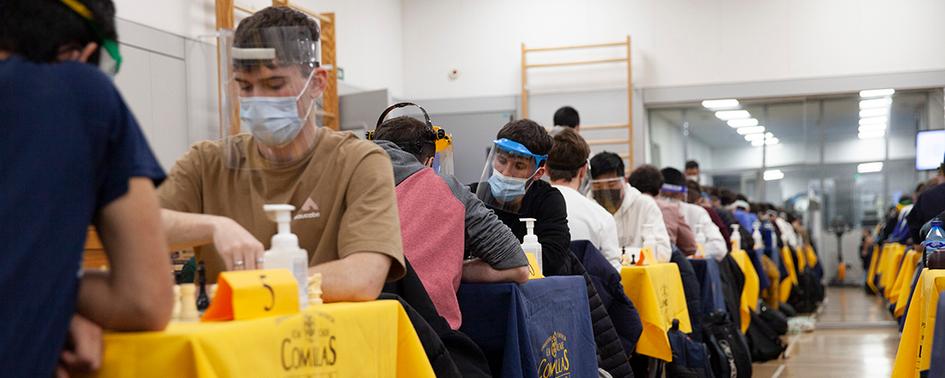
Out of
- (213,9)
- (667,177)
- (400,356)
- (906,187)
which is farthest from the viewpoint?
(906,187)

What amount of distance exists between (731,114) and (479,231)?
9.67 meters

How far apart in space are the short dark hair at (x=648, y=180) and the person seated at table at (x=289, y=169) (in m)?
4.04

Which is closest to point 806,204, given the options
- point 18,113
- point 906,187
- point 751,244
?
point 906,187

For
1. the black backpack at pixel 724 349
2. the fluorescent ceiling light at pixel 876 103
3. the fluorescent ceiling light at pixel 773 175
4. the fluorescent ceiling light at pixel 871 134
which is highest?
the fluorescent ceiling light at pixel 876 103

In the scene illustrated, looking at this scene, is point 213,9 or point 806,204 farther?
point 806,204

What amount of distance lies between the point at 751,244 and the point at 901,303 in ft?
7.17

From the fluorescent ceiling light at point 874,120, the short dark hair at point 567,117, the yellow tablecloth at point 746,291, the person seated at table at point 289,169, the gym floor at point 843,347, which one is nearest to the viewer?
the person seated at table at point 289,169

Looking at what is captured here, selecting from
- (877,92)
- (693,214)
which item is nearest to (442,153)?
(693,214)

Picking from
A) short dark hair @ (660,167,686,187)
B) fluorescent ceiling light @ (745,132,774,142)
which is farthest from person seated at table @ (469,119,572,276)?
fluorescent ceiling light @ (745,132,774,142)

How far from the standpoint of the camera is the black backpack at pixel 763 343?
672cm

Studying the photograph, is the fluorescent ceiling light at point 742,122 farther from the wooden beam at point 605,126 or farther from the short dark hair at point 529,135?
the short dark hair at point 529,135

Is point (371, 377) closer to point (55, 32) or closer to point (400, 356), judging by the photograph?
point (400, 356)

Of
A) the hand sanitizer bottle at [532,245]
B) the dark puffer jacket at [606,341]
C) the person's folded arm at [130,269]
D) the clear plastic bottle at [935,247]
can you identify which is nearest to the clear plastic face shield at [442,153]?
the hand sanitizer bottle at [532,245]

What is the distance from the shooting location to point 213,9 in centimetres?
777
